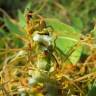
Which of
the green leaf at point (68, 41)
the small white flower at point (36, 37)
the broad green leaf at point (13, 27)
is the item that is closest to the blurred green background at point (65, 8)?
the broad green leaf at point (13, 27)

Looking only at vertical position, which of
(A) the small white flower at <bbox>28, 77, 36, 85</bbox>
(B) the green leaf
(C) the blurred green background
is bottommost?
(A) the small white flower at <bbox>28, 77, 36, 85</bbox>

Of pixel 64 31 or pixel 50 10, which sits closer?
pixel 64 31

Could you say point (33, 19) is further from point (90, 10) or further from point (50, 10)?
point (50, 10)

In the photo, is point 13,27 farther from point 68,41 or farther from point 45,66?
point 45,66

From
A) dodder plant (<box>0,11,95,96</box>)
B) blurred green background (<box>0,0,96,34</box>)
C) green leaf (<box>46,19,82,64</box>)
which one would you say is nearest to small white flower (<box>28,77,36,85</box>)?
dodder plant (<box>0,11,95,96</box>)

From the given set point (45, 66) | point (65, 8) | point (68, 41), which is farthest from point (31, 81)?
point (65, 8)

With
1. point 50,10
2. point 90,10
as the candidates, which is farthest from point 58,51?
point 50,10

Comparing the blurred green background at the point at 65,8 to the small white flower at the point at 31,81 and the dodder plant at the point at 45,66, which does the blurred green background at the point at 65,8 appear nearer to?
the dodder plant at the point at 45,66

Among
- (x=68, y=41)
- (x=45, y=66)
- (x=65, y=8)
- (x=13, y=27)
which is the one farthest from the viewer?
(x=65, y=8)

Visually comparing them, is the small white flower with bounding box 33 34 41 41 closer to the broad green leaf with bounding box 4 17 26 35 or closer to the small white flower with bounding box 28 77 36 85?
the small white flower with bounding box 28 77 36 85

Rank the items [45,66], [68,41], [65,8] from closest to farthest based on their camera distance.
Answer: [45,66] → [68,41] → [65,8]

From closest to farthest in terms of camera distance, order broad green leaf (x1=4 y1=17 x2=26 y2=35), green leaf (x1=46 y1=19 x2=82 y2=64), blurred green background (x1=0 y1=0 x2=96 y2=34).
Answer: green leaf (x1=46 y1=19 x2=82 y2=64) → broad green leaf (x1=4 y1=17 x2=26 y2=35) → blurred green background (x1=0 y1=0 x2=96 y2=34)
